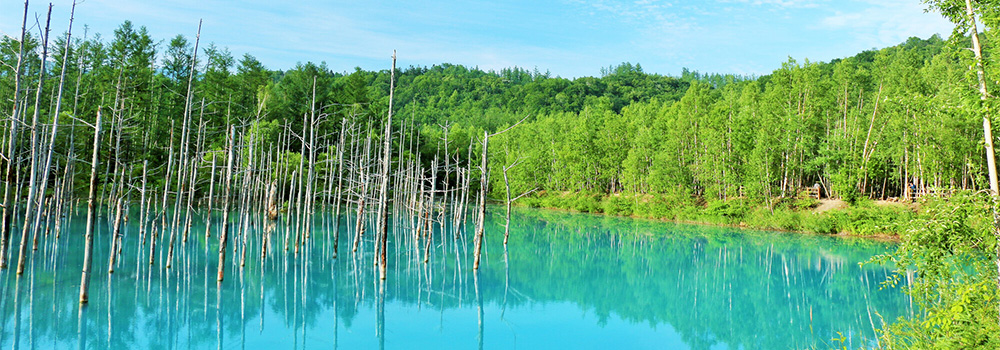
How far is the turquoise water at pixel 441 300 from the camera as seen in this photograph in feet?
29.2

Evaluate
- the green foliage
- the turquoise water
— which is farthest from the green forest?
the green foliage

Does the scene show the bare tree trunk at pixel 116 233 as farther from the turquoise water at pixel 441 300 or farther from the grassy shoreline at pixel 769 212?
the grassy shoreline at pixel 769 212

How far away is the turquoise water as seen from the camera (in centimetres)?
891

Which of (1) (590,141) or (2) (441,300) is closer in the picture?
(2) (441,300)

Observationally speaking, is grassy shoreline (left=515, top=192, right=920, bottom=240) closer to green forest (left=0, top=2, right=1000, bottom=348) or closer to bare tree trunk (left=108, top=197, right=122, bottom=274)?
green forest (left=0, top=2, right=1000, bottom=348)

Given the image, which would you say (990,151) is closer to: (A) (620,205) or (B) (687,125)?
(B) (687,125)

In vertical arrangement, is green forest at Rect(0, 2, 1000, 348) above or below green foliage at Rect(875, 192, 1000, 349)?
above

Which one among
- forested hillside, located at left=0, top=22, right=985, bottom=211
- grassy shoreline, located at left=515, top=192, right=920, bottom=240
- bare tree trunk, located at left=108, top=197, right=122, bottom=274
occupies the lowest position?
bare tree trunk, located at left=108, top=197, right=122, bottom=274

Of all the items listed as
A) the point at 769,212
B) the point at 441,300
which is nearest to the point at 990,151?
the point at 441,300

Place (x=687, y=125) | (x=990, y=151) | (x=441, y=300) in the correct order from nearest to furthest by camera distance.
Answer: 1. (x=990, y=151)
2. (x=441, y=300)
3. (x=687, y=125)

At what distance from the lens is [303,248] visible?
17750 millimetres

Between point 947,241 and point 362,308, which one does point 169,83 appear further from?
point 947,241

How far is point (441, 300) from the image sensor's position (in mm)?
11938

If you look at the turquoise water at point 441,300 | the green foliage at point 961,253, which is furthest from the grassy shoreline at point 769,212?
the green foliage at point 961,253
